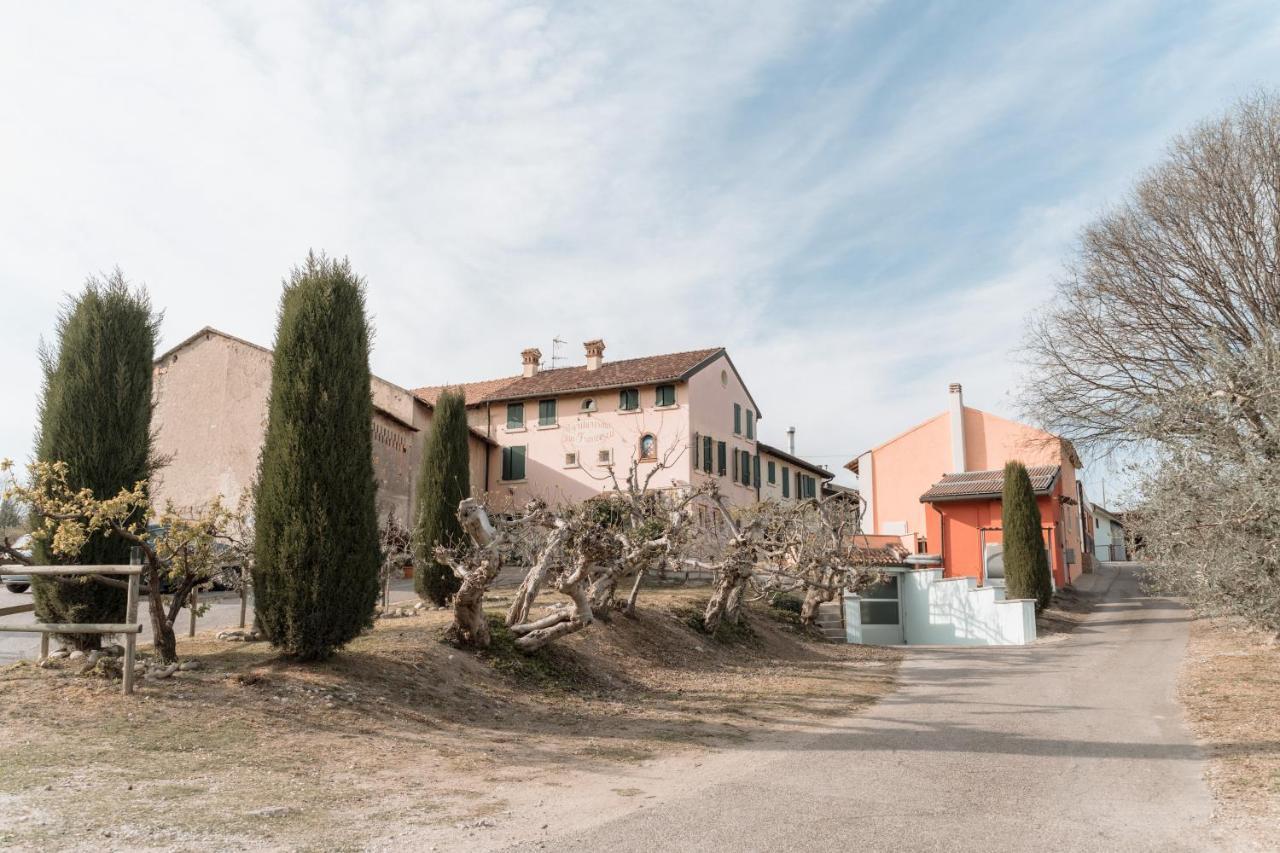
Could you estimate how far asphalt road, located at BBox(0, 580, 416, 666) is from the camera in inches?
468

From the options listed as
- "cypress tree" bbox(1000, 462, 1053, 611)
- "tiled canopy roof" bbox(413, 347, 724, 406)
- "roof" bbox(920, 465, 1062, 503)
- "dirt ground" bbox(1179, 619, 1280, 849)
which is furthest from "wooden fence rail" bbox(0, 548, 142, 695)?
"roof" bbox(920, 465, 1062, 503)

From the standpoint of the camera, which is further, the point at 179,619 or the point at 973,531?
the point at 973,531

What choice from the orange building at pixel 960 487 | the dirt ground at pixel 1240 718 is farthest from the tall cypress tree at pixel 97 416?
the orange building at pixel 960 487

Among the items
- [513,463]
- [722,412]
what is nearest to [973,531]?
[722,412]

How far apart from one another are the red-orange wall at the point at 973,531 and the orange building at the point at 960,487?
0.11 ft

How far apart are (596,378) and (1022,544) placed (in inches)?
695

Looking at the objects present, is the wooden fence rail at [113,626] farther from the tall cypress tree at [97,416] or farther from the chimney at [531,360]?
the chimney at [531,360]

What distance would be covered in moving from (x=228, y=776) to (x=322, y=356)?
5.18m

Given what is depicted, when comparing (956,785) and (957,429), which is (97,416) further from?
(957,429)

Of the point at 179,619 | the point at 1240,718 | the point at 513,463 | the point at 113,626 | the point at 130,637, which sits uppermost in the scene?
the point at 513,463

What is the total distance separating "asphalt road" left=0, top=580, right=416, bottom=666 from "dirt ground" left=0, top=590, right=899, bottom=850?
2365mm

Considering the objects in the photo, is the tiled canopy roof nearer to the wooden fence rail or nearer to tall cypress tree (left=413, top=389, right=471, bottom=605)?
tall cypress tree (left=413, top=389, right=471, bottom=605)

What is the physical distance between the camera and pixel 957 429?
33969 mm

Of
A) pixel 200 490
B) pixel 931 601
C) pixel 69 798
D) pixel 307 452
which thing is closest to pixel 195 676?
pixel 307 452
